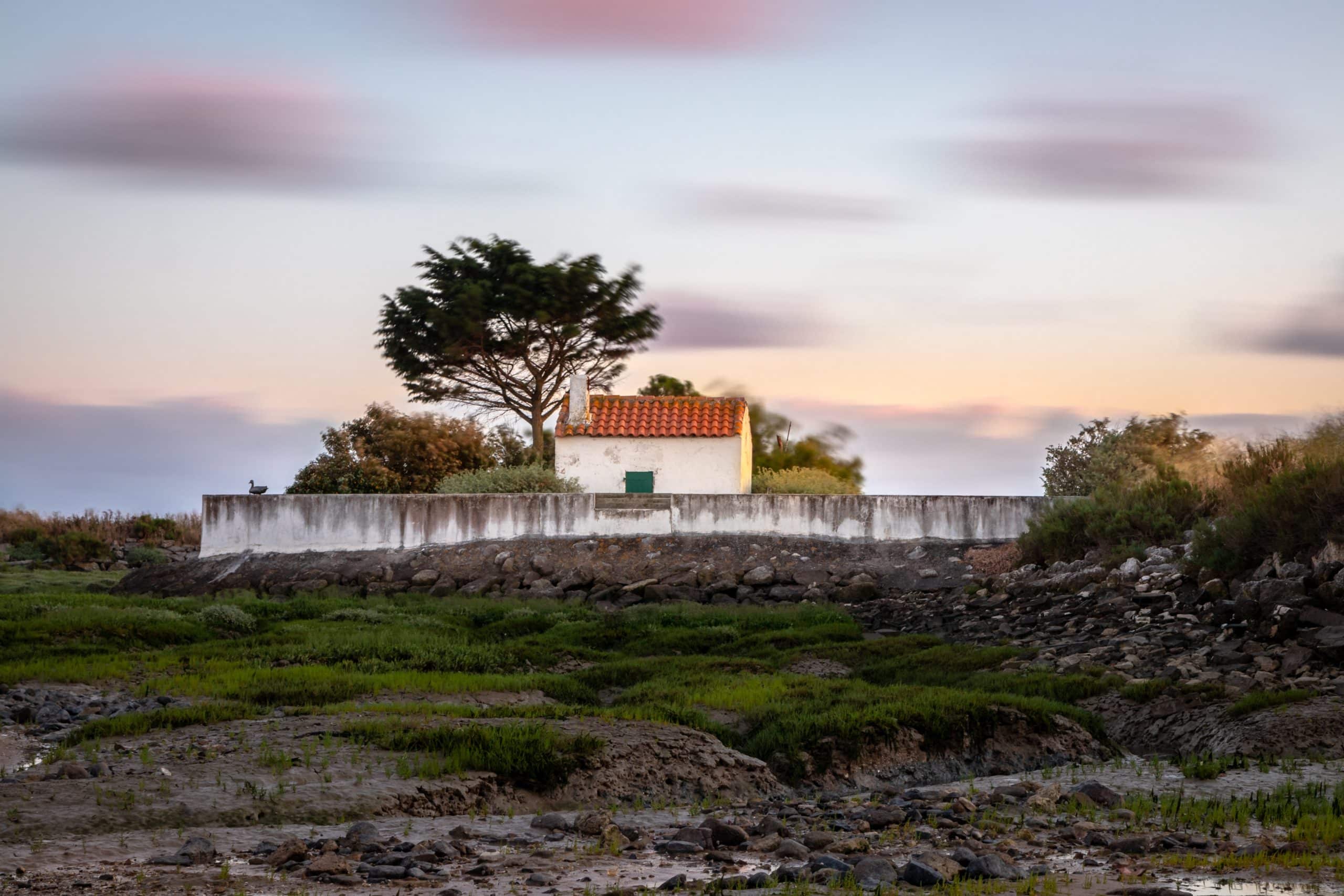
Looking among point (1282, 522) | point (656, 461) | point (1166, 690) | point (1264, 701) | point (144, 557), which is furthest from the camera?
point (144, 557)

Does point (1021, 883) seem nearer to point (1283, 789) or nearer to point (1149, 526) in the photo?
point (1283, 789)

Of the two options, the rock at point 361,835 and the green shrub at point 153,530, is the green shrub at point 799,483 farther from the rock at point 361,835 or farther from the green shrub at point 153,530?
the rock at point 361,835

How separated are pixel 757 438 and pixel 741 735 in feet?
144

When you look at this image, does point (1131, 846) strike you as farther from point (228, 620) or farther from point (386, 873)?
point (228, 620)

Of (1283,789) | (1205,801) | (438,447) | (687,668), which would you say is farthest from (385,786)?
(438,447)

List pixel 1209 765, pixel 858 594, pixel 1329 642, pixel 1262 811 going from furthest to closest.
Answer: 1. pixel 858 594
2. pixel 1329 642
3. pixel 1209 765
4. pixel 1262 811

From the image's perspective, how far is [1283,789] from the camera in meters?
9.41

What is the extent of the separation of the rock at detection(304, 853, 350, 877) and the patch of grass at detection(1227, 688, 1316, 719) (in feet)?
28.7

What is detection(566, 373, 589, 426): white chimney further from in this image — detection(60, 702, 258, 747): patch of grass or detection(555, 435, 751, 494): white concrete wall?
detection(60, 702, 258, 747): patch of grass

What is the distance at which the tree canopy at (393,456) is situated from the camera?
40.7m

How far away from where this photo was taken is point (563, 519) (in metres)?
31.0

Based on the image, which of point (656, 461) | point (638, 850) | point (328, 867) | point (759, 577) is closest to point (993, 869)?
point (638, 850)

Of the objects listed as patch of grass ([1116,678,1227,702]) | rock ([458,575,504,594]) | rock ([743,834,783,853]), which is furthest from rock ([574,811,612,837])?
rock ([458,575,504,594])

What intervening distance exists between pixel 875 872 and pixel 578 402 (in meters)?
32.4
